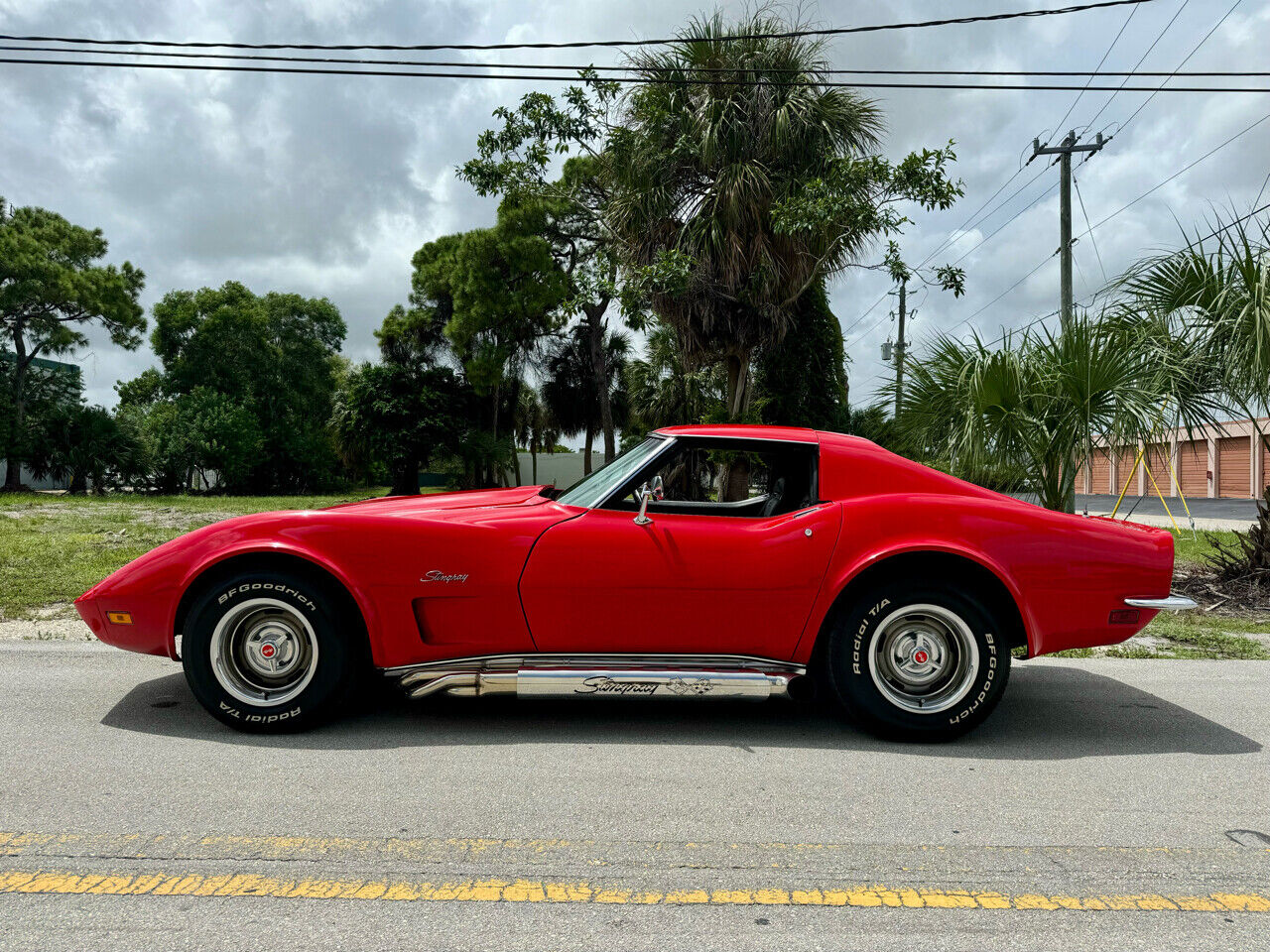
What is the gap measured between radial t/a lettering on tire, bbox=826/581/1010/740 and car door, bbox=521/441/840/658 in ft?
0.81

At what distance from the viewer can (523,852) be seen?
288 centimetres

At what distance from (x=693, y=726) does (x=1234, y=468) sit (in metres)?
43.2

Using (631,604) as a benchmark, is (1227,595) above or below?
below

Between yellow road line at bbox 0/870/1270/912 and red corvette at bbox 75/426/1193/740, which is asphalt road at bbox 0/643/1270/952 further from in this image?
red corvette at bbox 75/426/1193/740

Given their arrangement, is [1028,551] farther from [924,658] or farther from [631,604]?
[631,604]

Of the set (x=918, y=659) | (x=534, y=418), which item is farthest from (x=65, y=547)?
(x=534, y=418)

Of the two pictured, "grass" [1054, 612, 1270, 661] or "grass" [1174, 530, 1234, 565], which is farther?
"grass" [1174, 530, 1234, 565]

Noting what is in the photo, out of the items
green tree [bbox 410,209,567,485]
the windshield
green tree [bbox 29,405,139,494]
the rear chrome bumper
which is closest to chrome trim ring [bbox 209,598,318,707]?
the windshield

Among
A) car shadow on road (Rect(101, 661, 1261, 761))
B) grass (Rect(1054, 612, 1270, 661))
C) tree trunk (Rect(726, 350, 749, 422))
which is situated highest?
tree trunk (Rect(726, 350, 749, 422))

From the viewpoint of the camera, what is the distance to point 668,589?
13.2 feet

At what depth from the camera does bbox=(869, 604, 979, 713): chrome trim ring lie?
13.3ft

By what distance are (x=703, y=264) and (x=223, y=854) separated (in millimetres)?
12758

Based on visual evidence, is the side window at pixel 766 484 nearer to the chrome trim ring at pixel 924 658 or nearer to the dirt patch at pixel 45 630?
the chrome trim ring at pixel 924 658

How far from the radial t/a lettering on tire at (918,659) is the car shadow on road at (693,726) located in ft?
0.46
